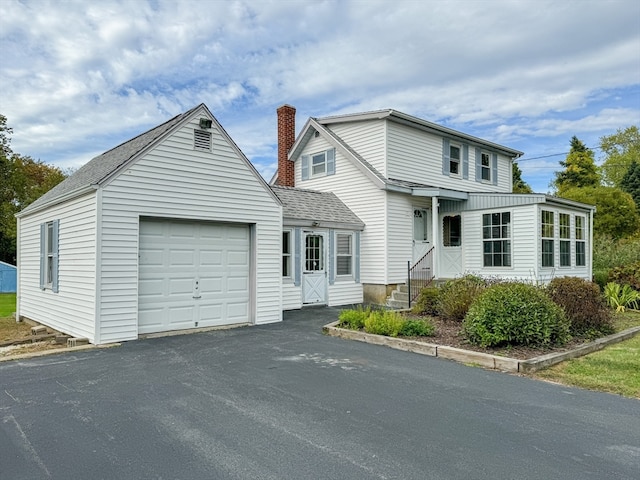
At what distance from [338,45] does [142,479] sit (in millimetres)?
13812

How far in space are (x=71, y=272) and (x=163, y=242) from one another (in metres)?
2.08

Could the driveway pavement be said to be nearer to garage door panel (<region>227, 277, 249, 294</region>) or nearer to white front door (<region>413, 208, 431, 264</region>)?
garage door panel (<region>227, 277, 249, 294</region>)

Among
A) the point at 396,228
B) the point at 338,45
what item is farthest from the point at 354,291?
the point at 338,45

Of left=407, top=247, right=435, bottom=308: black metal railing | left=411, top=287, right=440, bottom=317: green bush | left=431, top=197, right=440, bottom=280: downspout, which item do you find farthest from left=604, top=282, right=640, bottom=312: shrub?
left=411, top=287, right=440, bottom=317: green bush

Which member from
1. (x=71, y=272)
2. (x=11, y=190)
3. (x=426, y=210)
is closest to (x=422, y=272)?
(x=426, y=210)

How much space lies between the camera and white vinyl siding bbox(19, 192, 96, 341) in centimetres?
888

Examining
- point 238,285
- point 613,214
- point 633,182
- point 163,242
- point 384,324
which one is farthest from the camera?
point 633,182

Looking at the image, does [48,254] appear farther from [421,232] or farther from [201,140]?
[421,232]

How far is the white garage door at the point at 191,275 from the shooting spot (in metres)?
9.58

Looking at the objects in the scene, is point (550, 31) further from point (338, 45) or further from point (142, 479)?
point (142, 479)

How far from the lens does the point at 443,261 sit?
16.5 metres

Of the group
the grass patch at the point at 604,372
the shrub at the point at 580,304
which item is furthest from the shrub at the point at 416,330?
the shrub at the point at 580,304

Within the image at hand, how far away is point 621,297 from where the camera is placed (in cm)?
1373

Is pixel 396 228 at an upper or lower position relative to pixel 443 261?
upper
